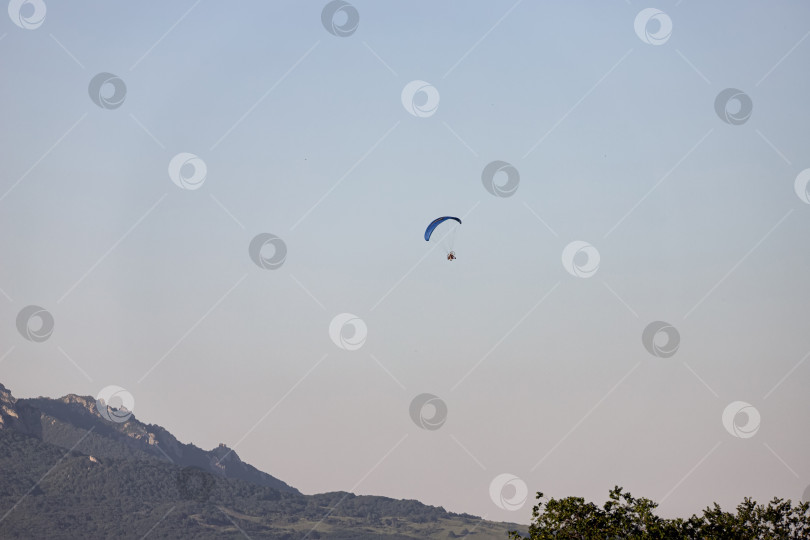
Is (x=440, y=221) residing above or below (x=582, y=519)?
above

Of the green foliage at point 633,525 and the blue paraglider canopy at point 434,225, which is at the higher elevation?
the blue paraglider canopy at point 434,225

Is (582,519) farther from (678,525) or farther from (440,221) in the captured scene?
Result: (440,221)

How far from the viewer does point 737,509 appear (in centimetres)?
7662

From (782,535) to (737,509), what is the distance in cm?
341

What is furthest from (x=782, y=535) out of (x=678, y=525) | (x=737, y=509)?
(x=678, y=525)

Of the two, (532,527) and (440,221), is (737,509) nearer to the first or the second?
(532,527)

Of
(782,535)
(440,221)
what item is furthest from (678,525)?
(440,221)

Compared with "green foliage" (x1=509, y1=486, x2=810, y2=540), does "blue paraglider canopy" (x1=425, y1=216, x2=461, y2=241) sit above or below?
above

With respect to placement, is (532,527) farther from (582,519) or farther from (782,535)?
(782,535)

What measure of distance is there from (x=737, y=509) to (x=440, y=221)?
111 feet

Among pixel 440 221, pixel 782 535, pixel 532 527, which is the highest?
pixel 440 221

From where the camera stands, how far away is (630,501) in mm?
74000

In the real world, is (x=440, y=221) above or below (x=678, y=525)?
above

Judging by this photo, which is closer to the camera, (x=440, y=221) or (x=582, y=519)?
(x=582, y=519)
